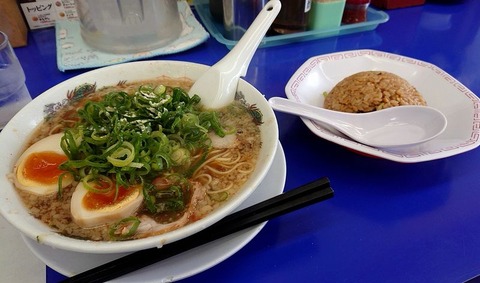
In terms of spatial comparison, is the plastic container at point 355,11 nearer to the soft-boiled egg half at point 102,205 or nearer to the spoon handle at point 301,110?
the spoon handle at point 301,110

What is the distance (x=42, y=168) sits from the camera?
2.37 ft

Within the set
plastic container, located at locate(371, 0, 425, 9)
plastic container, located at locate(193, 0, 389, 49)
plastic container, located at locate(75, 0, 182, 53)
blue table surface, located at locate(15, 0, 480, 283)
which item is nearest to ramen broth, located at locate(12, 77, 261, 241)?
blue table surface, located at locate(15, 0, 480, 283)

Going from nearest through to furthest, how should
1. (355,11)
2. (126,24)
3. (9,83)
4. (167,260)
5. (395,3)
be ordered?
1. (167,260)
2. (9,83)
3. (126,24)
4. (355,11)
5. (395,3)

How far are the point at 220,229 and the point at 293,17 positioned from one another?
102 centimetres

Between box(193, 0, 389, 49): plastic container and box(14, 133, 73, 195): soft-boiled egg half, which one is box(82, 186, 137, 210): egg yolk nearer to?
box(14, 133, 73, 195): soft-boiled egg half

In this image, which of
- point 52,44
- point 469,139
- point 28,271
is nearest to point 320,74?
point 469,139

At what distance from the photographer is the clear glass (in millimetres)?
1059

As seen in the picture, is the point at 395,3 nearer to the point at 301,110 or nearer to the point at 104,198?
the point at 301,110

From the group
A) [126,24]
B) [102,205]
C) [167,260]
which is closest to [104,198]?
[102,205]

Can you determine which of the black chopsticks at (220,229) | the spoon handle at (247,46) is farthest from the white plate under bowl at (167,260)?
the spoon handle at (247,46)

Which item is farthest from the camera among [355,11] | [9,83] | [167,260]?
[355,11]

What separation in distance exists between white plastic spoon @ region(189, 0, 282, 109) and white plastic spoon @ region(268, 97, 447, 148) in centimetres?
11

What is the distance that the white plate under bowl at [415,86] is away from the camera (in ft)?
2.63

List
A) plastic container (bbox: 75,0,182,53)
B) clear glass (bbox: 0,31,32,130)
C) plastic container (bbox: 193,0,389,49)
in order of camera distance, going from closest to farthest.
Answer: clear glass (bbox: 0,31,32,130) → plastic container (bbox: 75,0,182,53) → plastic container (bbox: 193,0,389,49)
